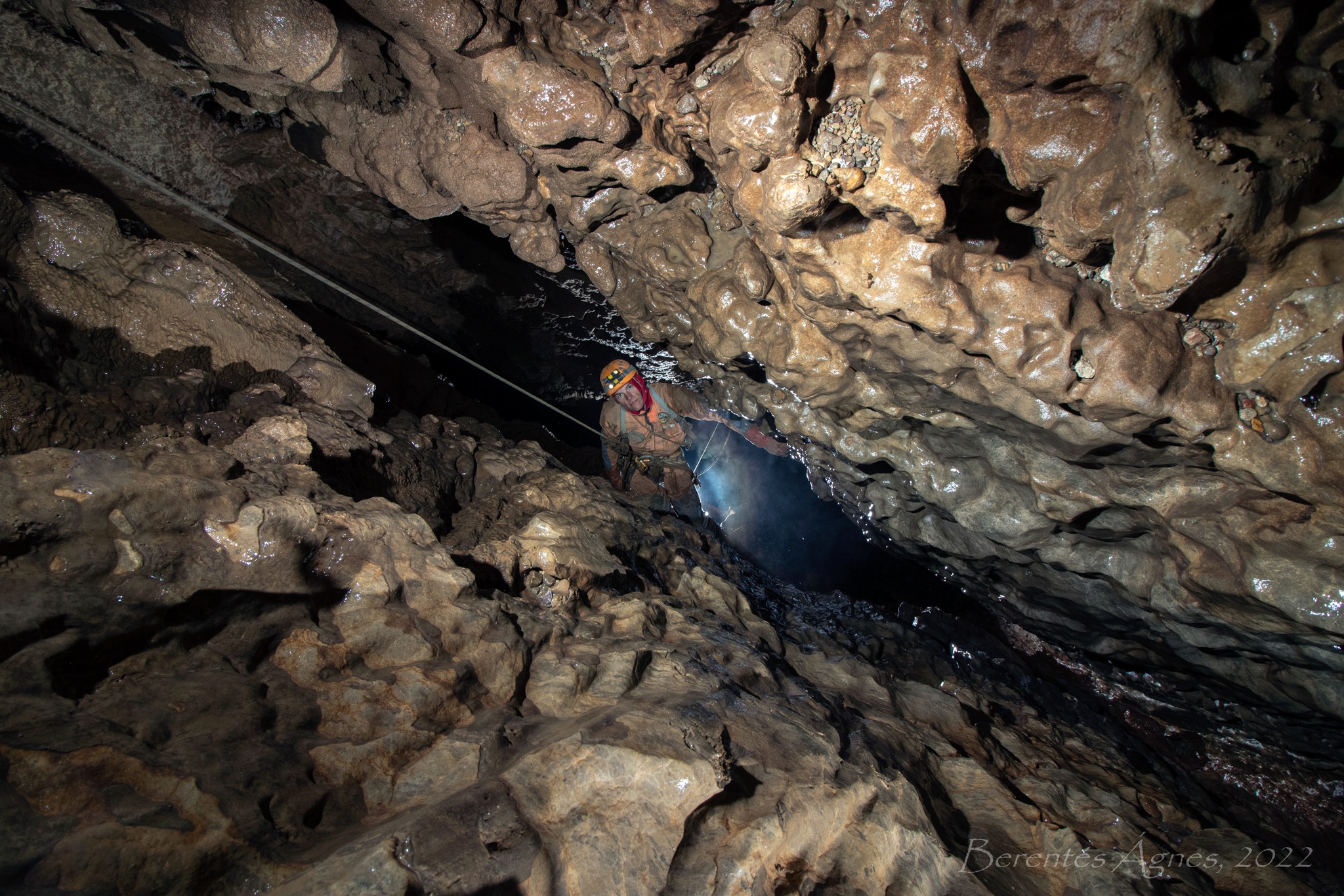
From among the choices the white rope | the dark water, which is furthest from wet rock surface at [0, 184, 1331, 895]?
the white rope

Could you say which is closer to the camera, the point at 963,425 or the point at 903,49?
the point at 903,49

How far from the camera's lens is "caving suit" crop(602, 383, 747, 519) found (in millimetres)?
7594

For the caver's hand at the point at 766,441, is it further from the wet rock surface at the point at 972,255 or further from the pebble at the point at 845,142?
the pebble at the point at 845,142

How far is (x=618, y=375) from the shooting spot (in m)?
7.00

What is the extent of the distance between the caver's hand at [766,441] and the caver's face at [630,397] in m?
1.49

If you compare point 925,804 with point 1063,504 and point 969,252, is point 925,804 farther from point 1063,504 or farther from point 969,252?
point 969,252

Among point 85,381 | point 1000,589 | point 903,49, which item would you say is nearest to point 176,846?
point 85,381

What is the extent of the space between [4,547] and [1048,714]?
22.0 ft

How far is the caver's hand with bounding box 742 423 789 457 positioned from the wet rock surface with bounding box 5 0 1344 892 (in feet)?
6.24

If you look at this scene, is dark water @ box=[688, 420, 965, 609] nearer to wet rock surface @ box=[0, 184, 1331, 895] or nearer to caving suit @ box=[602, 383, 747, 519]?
caving suit @ box=[602, 383, 747, 519]

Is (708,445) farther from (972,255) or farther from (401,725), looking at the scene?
(401,725)

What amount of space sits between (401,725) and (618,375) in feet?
16.9

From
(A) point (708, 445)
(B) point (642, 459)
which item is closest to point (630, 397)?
(B) point (642, 459)

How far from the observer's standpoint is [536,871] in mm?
1891
